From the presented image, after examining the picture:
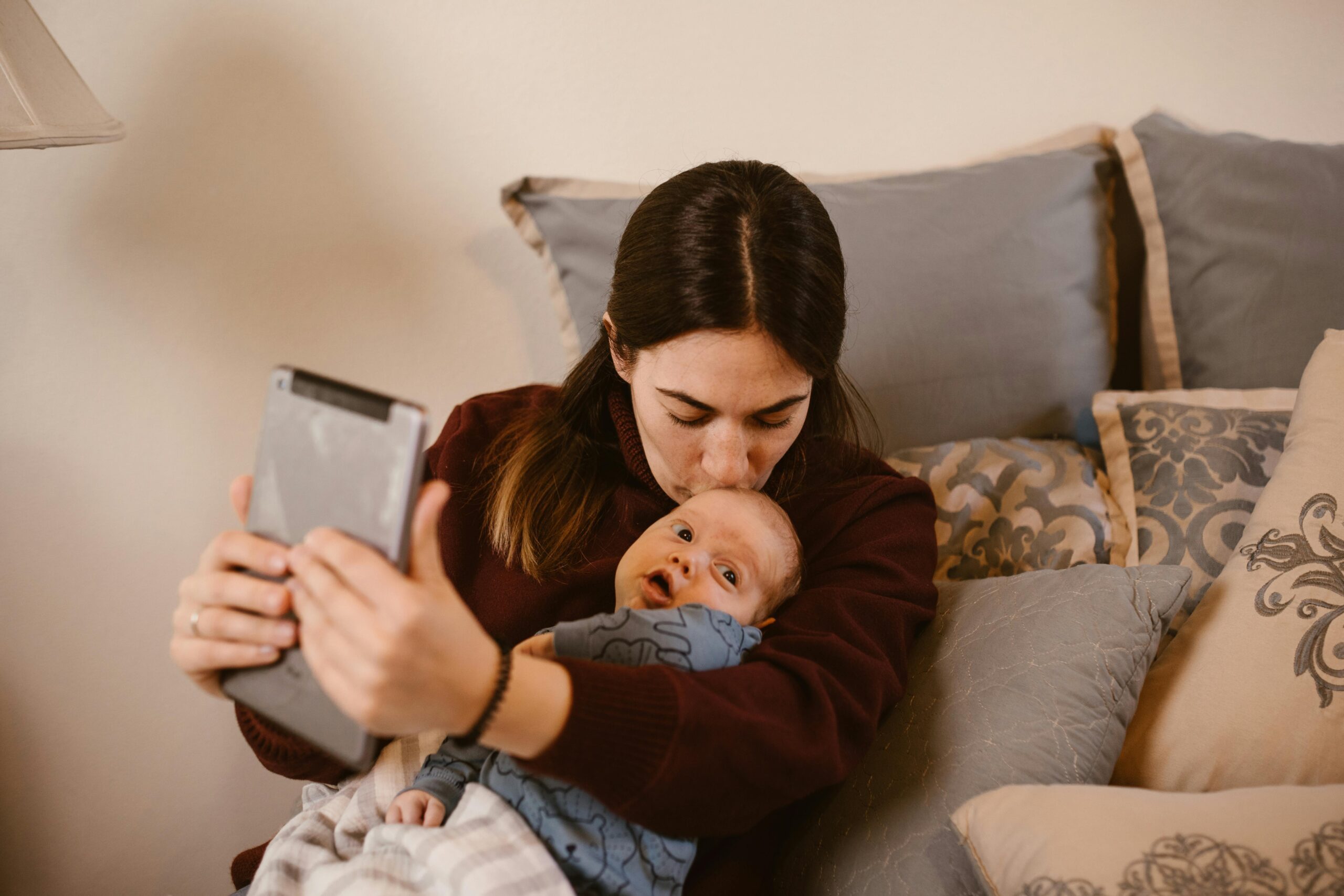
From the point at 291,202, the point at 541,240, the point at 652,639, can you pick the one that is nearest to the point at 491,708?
the point at 652,639

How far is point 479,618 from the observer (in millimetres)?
1133

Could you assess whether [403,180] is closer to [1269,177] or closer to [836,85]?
[836,85]

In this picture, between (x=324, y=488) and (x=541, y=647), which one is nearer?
(x=324, y=488)

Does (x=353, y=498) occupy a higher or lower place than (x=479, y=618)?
higher

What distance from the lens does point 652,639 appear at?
0.88m

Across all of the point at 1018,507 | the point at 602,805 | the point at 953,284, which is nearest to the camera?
the point at 602,805

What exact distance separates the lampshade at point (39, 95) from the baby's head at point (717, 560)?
888mm

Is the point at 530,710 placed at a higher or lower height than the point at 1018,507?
higher

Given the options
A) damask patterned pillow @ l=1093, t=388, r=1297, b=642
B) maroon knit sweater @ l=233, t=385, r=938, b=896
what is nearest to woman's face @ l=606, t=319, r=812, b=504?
maroon knit sweater @ l=233, t=385, r=938, b=896

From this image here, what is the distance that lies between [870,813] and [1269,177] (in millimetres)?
1321

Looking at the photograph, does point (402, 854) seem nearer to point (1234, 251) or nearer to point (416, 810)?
point (416, 810)

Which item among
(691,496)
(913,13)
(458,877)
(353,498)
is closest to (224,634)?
(353,498)

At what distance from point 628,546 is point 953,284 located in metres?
0.75

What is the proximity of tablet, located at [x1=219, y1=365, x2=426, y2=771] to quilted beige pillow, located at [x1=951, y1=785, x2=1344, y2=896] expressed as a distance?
613mm
